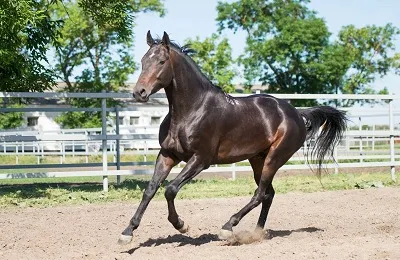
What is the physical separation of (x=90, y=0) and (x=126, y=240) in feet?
26.3

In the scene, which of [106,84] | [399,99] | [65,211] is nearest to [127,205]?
[65,211]

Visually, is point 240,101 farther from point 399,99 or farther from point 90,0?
point 399,99

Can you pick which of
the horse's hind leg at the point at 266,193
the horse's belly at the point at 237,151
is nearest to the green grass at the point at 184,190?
the horse's hind leg at the point at 266,193

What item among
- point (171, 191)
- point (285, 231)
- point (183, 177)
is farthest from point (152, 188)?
point (285, 231)

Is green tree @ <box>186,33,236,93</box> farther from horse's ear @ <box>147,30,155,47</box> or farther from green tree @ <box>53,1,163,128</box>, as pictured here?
horse's ear @ <box>147,30,155,47</box>

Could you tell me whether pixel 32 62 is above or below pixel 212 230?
above

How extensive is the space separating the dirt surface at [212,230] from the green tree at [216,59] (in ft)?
106

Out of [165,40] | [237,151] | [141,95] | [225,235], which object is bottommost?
[225,235]

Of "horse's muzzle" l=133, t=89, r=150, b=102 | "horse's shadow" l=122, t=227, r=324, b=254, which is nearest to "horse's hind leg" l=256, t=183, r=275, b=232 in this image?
"horse's shadow" l=122, t=227, r=324, b=254

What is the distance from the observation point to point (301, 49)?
4378 centimetres

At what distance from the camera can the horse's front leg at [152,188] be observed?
6508 millimetres

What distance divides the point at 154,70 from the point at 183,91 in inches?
20.0

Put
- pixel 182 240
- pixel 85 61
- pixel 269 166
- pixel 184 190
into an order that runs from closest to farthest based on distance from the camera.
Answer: pixel 182 240 → pixel 269 166 → pixel 184 190 → pixel 85 61

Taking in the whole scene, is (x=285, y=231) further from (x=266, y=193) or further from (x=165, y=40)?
(x=165, y=40)
